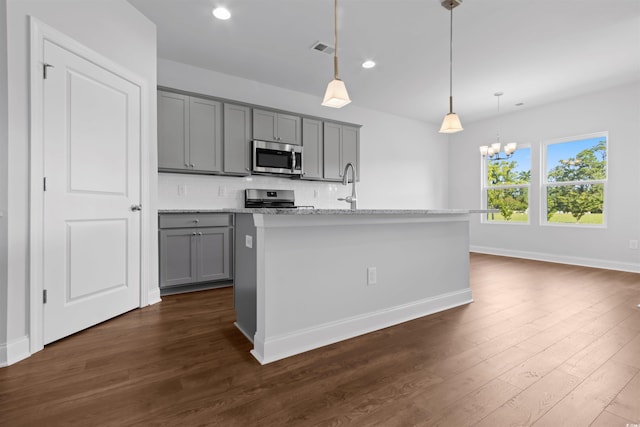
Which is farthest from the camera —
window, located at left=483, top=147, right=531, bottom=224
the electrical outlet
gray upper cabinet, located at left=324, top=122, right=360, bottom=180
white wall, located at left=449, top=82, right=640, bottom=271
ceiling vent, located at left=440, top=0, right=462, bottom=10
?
window, located at left=483, top=147, right=531, bottom=224

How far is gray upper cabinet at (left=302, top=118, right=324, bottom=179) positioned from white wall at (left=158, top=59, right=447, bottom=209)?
31 cm

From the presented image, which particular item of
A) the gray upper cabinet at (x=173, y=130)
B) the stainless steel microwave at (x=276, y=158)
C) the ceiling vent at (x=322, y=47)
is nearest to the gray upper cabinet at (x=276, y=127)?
the stainless steel microwave at (x=276, y=158)

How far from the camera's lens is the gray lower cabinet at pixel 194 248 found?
3211 millimetres

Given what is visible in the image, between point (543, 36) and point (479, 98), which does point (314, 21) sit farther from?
point (479, 98)

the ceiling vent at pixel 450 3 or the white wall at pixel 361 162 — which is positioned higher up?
the ceiling vent at pixel 450 3

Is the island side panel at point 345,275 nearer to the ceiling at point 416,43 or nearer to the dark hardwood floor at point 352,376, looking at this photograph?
the dark hardwood floor at point 352,376

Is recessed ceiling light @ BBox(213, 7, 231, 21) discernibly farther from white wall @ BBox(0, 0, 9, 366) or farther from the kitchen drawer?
the kitchen drawer

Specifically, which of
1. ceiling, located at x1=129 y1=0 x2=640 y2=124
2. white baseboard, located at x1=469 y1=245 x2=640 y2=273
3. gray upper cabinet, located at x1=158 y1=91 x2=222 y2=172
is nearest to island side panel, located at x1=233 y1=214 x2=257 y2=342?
gray upper cabinet, located at x1=158 y1=91 x2=222 y2=172

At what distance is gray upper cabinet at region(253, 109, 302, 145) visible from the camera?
4.06m

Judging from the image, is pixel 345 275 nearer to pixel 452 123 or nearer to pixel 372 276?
pixel 372 276

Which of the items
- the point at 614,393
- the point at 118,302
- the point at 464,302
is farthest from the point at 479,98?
the point at 118,302

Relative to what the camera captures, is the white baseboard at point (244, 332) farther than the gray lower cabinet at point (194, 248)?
No

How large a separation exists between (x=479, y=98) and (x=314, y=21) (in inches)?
133

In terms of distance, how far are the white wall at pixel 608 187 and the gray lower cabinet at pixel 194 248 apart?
16.9 ft
